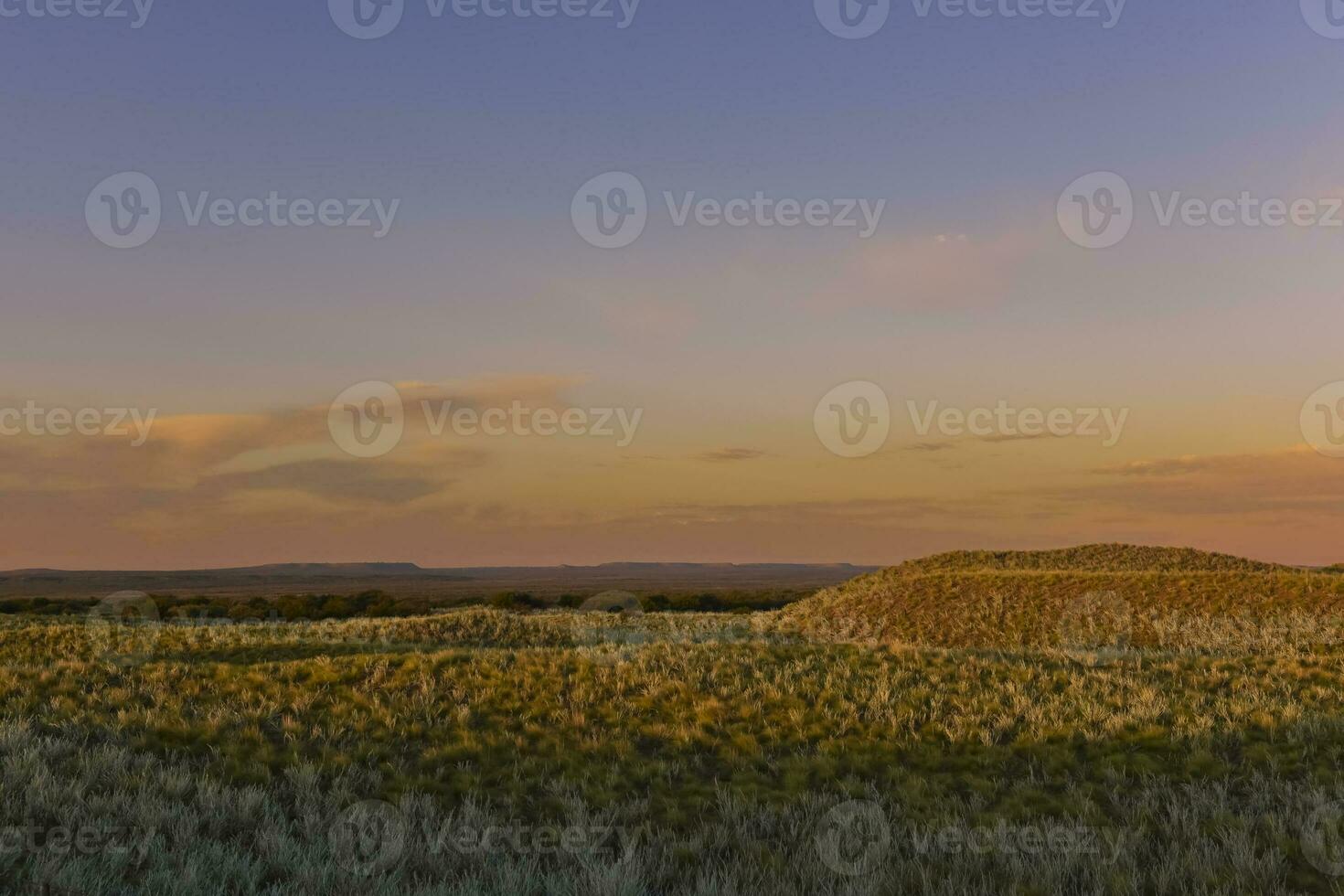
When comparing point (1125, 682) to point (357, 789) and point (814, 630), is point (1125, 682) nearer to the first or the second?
point (357, 789)

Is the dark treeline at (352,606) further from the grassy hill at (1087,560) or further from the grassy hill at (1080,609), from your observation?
the grassy hill at (1080,609)

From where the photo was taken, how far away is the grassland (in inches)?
342

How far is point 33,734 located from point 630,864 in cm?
1004

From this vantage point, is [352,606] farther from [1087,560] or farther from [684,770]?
[684,770]

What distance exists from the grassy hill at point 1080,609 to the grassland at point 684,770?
7.29 meters

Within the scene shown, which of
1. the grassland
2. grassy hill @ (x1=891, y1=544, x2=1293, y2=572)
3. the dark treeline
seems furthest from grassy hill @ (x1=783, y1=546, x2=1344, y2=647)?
the dark treeline

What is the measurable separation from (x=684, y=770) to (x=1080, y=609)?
2760cm

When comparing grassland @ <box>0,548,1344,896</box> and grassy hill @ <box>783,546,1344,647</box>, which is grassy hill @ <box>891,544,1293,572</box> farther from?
grassland @ <box>0,548,1344,896</box>

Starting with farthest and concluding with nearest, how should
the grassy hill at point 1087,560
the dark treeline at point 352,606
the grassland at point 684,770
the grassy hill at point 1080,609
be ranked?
the dark treeline at point 352,606, the grassy hill at point 1087,560, the grassy hill at point 1080,609, the grassland at point 684,770

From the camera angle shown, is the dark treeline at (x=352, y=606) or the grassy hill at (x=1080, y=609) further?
the dark treeline at (x=352, y=606)

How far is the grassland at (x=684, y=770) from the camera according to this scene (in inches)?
342

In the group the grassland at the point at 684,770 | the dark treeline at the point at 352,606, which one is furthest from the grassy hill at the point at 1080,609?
the dark treeline at the point at 352,606

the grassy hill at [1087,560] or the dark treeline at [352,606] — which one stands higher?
the grassy hill at [1087,560]

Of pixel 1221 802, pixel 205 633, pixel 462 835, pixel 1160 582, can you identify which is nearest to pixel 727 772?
pixel 462 835
